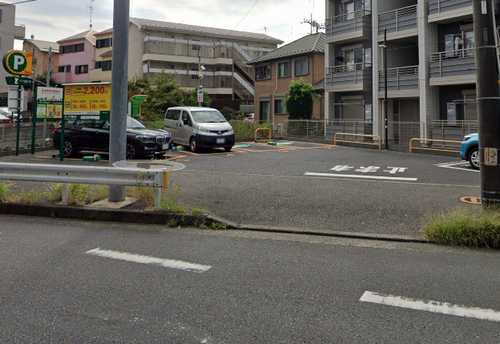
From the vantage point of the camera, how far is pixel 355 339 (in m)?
3.31

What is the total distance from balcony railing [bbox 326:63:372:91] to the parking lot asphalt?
12.2 metres

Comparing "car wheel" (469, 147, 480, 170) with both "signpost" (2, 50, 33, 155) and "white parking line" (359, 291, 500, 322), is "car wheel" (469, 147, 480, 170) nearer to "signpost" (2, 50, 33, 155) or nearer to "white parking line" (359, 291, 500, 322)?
"white parking line" (359, 291, 500, 322)

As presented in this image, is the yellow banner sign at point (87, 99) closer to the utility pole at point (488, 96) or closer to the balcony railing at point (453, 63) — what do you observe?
the utility pole at point (488, 96)

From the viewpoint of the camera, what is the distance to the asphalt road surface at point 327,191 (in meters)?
7.47

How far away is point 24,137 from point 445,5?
2037cm

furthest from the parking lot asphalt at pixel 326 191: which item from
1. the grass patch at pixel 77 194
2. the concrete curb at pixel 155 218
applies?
the grass patch at pixel 77 194

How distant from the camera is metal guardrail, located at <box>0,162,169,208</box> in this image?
24.7 feet

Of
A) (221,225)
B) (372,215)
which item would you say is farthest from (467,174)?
(221,225)

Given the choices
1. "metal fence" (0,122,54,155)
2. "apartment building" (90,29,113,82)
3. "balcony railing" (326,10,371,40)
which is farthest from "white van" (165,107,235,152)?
"apartment building" (90,29,113,82)

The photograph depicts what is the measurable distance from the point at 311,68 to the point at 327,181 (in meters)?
24.4

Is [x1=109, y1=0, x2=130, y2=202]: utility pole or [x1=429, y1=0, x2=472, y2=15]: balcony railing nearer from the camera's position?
[x1=109, y1=0, x2=130, y2=202]: utility pole

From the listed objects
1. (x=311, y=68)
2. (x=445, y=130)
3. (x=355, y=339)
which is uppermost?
(x=311, y=68)

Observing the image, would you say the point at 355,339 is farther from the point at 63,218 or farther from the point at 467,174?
the point at 467,174

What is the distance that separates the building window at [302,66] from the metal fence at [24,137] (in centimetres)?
2147
